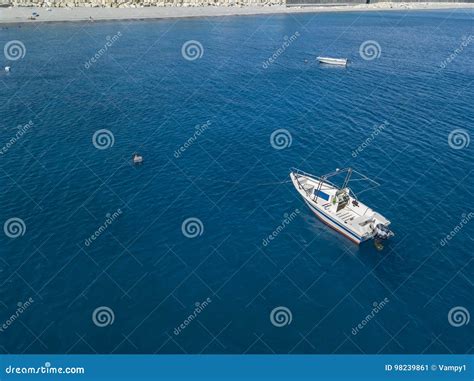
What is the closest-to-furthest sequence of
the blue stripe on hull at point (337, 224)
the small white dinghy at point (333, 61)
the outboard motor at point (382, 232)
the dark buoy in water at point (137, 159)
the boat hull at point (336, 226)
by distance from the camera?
the outboard motor at point (382, 232), the blue stripe on hull at point (337, 224), the boat hull at point (336, 226), the dark buoy in water at point (137, 159), the small white dinghy at point (333, 61)

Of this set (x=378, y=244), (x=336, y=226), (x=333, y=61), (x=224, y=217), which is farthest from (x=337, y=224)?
(x=333, y=61)

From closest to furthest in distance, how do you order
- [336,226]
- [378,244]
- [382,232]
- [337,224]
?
[382,232]
[378,244]
[337,224]
[336,226]

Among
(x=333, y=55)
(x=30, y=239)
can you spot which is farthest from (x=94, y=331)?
(x=333, y=55)

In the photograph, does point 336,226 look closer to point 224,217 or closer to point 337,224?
point 337,224

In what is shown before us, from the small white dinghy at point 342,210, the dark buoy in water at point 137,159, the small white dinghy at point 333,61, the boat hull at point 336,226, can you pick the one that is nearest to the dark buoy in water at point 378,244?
the small white dinghy at point 342,210

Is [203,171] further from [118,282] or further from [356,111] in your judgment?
[356,111]

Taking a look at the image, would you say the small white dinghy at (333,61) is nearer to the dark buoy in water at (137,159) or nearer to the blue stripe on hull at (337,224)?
the blue stripe on hull at (337,224)

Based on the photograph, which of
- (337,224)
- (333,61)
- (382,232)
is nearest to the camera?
(382,232)
